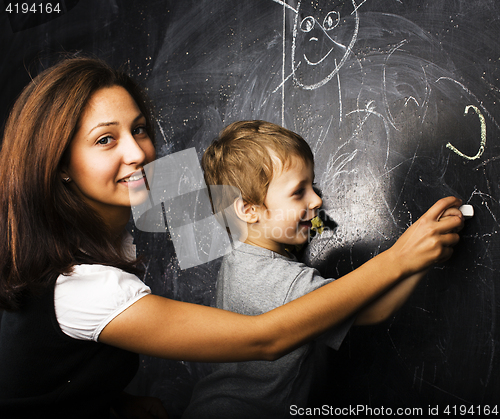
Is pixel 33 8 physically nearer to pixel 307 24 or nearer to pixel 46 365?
pixel 307 24

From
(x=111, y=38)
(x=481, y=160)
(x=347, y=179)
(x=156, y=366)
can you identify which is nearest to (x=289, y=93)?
(x=347, y=179)

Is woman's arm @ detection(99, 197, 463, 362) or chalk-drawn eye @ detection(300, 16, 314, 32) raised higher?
chalk-drawn eye @ detection(300, 16, 314, 32)

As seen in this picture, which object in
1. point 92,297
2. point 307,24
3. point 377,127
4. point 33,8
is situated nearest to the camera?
point 92,297

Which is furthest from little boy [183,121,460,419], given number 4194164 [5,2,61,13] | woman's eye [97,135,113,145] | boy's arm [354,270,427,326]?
number 4194164 [5,2,61,13]

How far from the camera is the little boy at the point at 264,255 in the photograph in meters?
0.88

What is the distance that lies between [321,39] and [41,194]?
2.38ft

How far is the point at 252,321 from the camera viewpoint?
70 centimetres

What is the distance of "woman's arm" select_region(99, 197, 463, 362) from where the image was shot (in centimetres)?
70

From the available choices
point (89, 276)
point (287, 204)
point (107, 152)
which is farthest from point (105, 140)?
point (287, 204)

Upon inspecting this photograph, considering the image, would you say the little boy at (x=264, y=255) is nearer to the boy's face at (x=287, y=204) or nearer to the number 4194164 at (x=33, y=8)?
the boy's face at (x=287, y=204)

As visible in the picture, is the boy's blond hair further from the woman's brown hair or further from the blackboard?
the woman's brown hair

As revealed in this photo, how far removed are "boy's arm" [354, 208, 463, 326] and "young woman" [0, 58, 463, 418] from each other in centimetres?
3

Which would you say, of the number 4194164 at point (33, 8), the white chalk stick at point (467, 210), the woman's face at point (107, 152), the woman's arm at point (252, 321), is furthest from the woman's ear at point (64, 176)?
the number 4194164 at point (33, 8)

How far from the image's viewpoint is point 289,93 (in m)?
1.10
